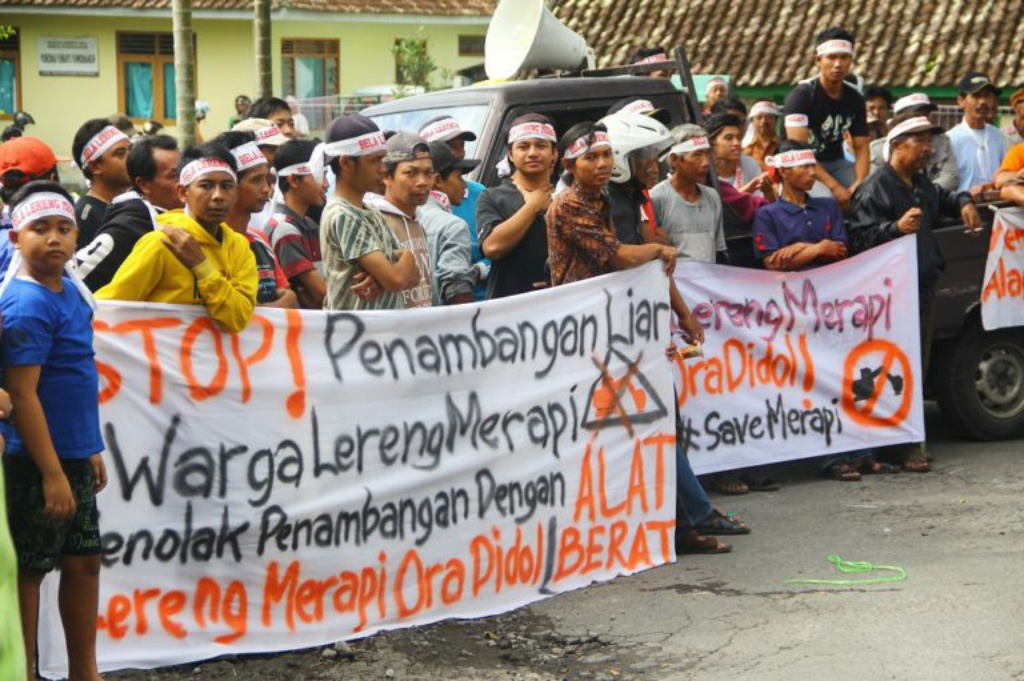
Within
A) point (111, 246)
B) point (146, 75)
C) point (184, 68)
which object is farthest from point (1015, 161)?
point (146, 75)

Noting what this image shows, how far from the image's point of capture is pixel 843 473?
933 cm

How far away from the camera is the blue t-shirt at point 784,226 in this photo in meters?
9.15

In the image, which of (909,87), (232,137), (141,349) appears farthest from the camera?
(909,87)

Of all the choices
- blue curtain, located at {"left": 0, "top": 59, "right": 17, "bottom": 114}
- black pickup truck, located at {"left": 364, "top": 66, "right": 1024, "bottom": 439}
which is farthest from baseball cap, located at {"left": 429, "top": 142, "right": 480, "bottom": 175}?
blue curtain, located at {"left": 0, "top": 59, "right": 17, "bottom": 114}

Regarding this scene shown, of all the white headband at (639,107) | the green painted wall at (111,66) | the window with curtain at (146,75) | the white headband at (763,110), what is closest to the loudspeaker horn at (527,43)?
the white headband at (763,110)

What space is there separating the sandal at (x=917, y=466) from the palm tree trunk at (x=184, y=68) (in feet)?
34.8

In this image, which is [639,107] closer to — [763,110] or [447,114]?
[447,114]

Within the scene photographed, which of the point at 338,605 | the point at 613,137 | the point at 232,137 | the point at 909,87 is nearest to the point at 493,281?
the point at 613,137

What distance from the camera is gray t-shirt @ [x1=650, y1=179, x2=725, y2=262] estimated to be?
8.78m

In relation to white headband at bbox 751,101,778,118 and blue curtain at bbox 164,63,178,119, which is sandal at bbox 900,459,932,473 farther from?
blue curtain at bbox 164,63,178,119

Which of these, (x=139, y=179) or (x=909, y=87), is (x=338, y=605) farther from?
(x=909, y=87)

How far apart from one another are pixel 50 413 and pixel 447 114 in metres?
4.69

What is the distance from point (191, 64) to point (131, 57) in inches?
955

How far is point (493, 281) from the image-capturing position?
7957 mm
